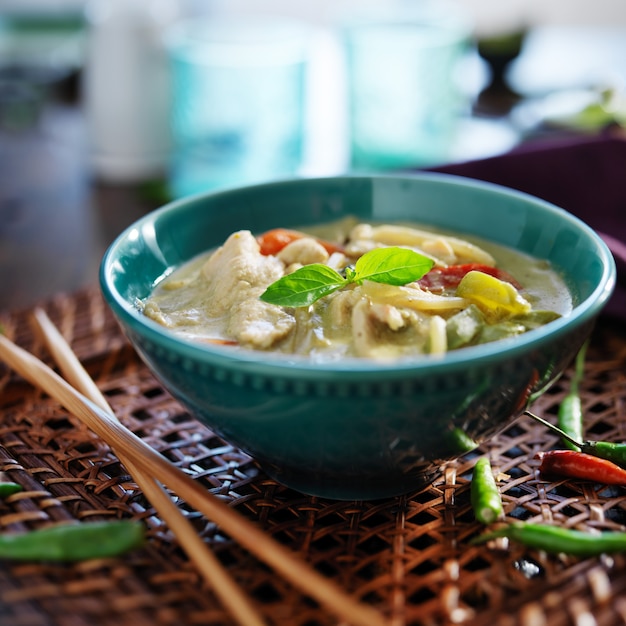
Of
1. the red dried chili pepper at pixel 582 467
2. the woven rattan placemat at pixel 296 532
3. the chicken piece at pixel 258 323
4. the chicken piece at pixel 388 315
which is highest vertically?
the chicken piece at pixel 388 315

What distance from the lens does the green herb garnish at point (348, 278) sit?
1742 mm

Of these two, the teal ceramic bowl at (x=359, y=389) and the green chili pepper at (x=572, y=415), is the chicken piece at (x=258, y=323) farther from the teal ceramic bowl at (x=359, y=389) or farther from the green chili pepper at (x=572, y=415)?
the green chili pepper at (x=572, y=415)

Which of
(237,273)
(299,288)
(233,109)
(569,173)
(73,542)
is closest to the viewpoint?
(73,542)

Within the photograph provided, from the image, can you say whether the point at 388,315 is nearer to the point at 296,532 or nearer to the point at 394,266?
the point at 394,266

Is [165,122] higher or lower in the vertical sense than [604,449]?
higher

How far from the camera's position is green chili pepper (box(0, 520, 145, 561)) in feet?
4.78

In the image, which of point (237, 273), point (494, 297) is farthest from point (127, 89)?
point (494, 297)

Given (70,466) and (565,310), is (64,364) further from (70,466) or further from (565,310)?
(565,310)

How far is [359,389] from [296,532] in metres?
0.41

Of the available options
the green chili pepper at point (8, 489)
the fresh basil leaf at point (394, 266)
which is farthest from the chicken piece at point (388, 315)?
the green chili pepper at point (8, 489)

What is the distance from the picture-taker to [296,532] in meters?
1.63

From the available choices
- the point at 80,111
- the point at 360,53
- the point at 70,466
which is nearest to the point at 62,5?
the point at 80,111

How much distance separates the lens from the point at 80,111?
5.38 m

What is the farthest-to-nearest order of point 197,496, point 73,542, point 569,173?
point 569,173, point 197,496, point 73,542
